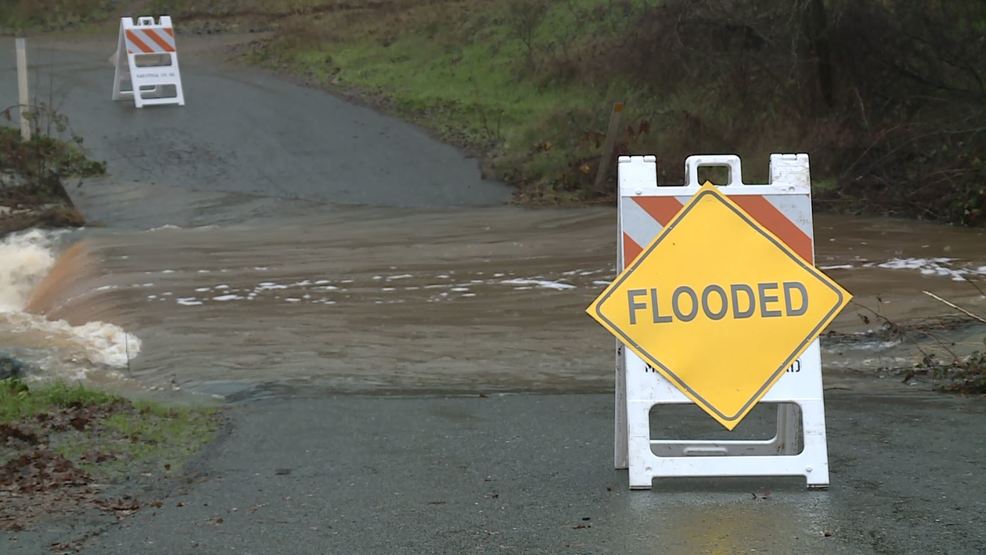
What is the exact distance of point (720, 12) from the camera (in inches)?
819

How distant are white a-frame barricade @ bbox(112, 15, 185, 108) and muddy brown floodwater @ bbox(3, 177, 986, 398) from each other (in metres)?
4.20

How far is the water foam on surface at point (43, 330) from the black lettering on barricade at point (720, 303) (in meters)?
6.43

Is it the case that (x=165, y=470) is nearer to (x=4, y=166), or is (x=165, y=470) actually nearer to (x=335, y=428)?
(x=335, y=428)

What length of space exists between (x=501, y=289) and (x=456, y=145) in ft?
30.3

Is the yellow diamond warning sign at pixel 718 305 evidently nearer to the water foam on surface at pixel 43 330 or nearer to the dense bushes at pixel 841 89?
the water foam on surface at pixel 43 330

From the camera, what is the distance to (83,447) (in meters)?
8.01

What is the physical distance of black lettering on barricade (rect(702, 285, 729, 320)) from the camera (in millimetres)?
6848

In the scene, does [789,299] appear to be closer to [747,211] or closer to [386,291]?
[747,211]

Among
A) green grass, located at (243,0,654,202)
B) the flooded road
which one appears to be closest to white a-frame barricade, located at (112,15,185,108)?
the flooded road

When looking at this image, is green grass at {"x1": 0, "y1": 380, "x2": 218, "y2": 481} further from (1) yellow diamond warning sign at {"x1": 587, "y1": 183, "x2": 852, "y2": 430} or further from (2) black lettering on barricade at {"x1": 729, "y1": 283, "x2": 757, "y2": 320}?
(2) black lettering on barricade at {"x1": 729, "y1": 283, "x2": 757, "y2": 320}

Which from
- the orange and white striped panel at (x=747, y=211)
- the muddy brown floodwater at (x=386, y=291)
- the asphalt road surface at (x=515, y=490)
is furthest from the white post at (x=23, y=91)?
the orange and white striped panel at (x=747, y=211)

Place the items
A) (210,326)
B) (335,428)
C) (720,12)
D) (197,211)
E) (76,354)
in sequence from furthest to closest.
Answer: (720,12)
(197,211)
(210,326)
(76,354)
(335,428)

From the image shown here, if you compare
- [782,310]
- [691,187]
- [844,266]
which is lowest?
[844,266]

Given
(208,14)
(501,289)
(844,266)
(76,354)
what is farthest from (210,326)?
(208,14)
